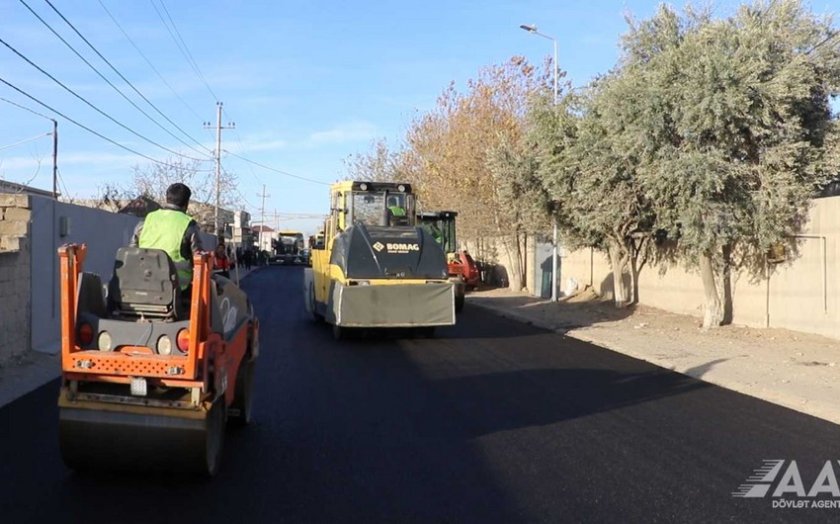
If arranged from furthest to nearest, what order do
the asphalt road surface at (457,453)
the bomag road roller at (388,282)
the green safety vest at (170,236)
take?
the bomag road roller at (388,282) → the green safety vest at (170,236) → the asphalt road surface at (457,453)

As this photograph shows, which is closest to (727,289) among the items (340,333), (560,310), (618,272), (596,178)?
(596,178)

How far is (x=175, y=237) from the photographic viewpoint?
21.7 ft

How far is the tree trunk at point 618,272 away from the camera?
24.2 meters

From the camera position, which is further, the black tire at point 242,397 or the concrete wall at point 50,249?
the concrete wall at point 50,249

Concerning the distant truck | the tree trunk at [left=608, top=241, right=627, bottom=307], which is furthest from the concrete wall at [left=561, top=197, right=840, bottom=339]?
the distant truck

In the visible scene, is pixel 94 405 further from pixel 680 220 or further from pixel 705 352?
pixel 680 220

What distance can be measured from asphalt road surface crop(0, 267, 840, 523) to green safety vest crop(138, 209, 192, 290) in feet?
5.33

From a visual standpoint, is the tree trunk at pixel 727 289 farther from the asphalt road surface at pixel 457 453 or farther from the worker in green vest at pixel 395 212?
the worker in green vest at pixel 395 212

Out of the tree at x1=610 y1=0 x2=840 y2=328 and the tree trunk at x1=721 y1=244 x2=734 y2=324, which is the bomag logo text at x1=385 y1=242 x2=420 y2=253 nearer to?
the tree at x1=610 y1=0 x2=840 y2=328

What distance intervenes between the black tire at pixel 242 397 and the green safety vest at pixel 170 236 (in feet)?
5.11

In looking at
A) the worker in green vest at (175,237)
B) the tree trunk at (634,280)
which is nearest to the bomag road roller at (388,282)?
the worker in green vest at (175,237)

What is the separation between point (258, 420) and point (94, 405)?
286 centimetres

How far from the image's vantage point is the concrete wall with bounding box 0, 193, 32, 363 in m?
11.8

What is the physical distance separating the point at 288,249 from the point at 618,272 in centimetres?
5502
